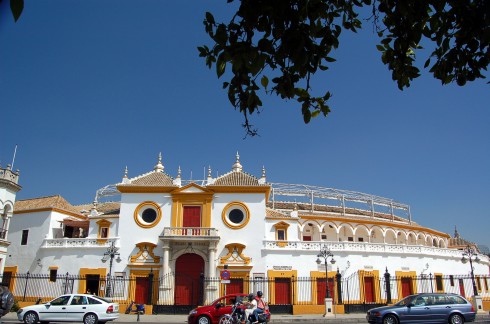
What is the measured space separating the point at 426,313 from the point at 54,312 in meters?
15.0

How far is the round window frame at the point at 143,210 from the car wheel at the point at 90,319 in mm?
13075

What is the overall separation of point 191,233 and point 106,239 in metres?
6.27

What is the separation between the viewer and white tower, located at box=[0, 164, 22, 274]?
81.1 feet

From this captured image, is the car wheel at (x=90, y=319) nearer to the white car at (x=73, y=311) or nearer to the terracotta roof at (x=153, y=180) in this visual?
the white car at (x=73, y=311)

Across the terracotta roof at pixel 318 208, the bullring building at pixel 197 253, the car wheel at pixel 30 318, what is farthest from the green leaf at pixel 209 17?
the terracotta roof at pixel 318 208

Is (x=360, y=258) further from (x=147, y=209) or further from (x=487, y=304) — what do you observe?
(x=147, y=209)

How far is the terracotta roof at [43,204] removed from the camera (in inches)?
1268

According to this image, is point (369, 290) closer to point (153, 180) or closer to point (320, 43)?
point (153, 180)

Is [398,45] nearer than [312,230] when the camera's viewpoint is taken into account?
Yes

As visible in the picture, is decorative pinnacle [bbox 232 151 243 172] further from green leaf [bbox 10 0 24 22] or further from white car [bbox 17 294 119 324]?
green leaf [bbox 10 0 24 22]

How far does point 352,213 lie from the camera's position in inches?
1780

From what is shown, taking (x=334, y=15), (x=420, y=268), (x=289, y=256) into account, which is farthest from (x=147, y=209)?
(x=334, y=15)

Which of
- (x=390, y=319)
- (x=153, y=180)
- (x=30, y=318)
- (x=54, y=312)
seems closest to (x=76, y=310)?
(x=54, y=312)

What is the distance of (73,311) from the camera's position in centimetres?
1700
